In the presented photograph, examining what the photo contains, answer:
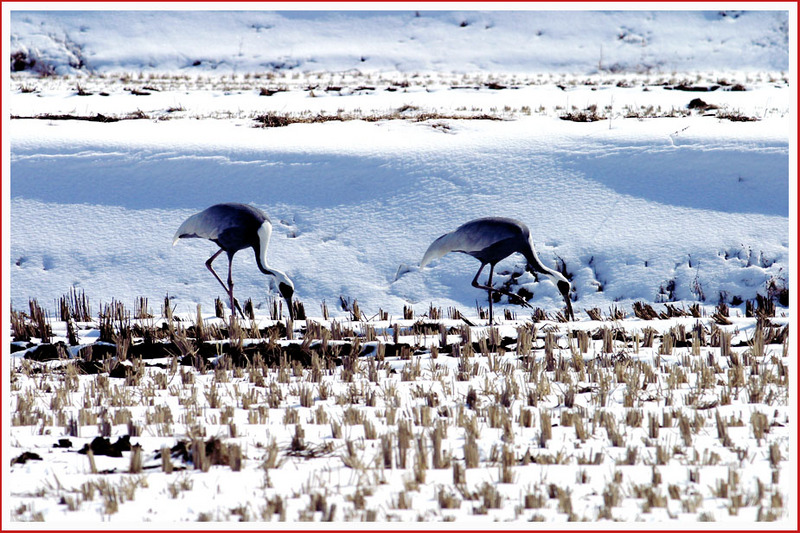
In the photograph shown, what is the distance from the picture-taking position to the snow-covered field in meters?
3.47

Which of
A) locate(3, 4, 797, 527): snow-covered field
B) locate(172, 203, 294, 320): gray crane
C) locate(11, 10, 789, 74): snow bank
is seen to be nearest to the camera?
locate(3, 4, 797, 527): snow-covered field

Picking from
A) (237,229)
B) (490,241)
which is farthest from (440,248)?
(237,229)

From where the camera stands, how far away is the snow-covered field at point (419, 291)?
3.47 meters

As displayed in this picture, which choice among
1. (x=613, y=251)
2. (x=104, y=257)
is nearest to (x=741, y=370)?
(x=613, y=251)

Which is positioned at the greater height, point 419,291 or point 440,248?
point 440,248

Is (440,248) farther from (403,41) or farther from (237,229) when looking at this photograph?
(403,41)

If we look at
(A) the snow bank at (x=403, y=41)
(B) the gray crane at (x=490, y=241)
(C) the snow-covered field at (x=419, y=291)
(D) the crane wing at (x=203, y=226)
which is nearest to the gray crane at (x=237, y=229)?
(D) the crane wing at (x=203, y=226)

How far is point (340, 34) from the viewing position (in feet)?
158

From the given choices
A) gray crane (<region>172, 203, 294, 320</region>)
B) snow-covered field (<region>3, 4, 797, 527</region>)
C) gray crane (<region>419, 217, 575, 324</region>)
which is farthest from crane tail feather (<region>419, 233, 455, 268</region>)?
gray crane (<region>172, 203, 294, 320</region>)

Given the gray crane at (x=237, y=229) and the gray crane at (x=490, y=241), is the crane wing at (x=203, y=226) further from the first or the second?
the gray crane at (x=490, y=241)

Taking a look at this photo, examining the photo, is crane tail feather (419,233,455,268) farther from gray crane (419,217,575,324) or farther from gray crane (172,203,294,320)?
gray crane (172,203,294,320)

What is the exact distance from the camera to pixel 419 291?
1107 centimetres

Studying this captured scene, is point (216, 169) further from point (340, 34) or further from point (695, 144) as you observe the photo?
point (340, 34)

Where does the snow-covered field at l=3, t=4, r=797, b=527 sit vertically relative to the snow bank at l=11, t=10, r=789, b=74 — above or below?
below
